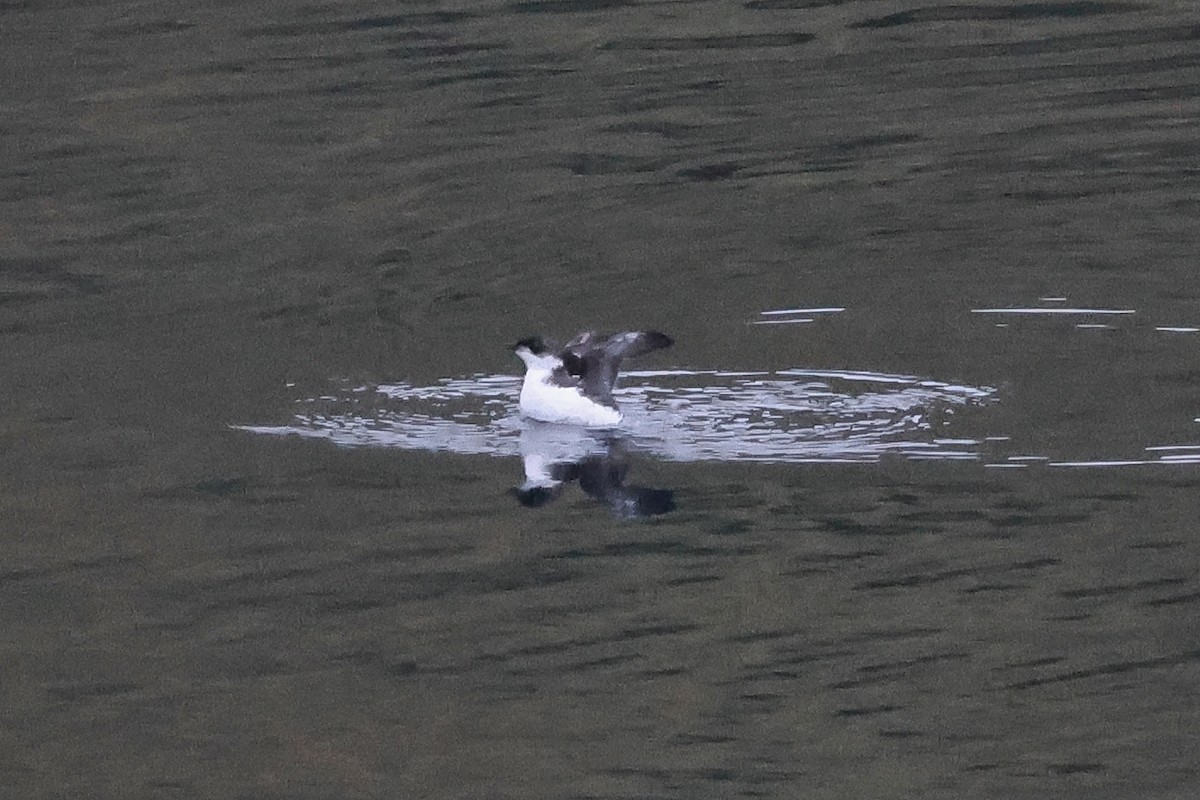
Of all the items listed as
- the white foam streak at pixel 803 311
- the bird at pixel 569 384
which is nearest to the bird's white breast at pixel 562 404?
the bird at pixel 569 384

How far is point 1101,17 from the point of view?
22047mm

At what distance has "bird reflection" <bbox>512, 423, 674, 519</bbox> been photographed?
11250 millimetres

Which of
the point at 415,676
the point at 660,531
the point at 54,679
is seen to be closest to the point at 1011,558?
the point at 660,531

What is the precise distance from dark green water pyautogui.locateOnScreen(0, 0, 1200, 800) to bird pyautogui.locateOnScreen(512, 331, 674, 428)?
53cm

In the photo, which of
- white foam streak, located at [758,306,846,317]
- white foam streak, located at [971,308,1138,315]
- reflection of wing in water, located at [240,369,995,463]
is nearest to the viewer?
reflection of wing in water, located at [240,369,995,463]

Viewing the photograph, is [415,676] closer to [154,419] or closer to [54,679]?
[54,679]

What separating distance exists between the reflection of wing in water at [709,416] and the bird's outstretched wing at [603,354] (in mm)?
237

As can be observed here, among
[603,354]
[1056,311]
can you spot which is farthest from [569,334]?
[1056,311]

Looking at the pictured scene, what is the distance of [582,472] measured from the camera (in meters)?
11.9

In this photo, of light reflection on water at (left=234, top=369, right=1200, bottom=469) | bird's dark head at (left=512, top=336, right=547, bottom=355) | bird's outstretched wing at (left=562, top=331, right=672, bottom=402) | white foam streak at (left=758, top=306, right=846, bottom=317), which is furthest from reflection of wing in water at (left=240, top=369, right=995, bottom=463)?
white foam streak at (left=758, top=306, right=846, bottom=317)

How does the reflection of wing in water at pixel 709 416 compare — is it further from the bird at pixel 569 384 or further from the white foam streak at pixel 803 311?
the white foam streak at pixel 803 311

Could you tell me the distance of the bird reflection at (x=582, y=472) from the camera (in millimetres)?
11250

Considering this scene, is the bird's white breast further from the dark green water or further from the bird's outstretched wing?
the dark green water

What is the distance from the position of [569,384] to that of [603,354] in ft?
1.15
